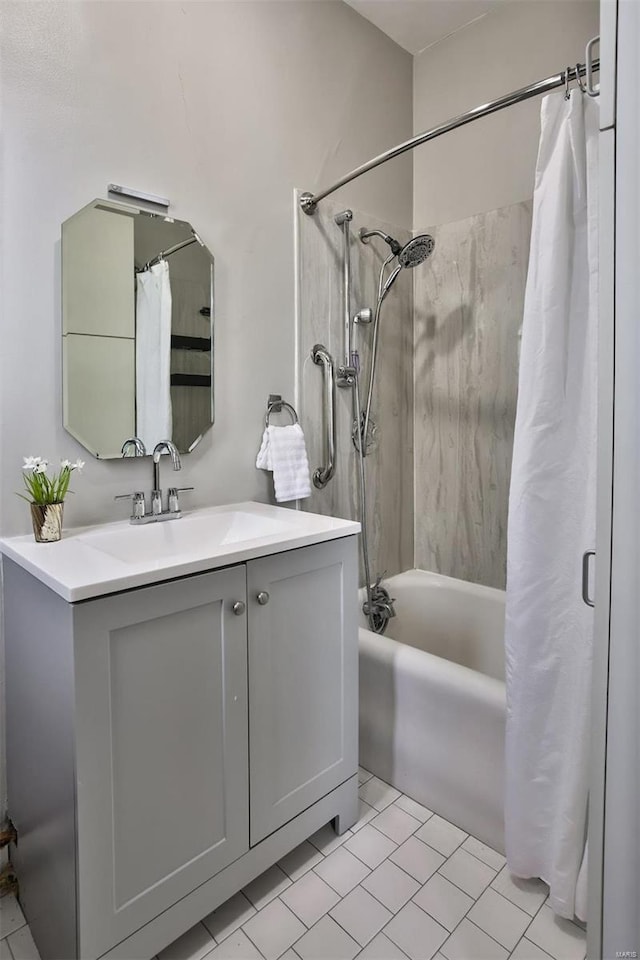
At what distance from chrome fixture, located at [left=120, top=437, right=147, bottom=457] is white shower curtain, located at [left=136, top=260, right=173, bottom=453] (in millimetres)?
14

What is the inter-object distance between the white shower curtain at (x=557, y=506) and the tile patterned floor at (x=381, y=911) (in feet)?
0.41

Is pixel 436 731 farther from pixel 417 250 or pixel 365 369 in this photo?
pixel 417 250

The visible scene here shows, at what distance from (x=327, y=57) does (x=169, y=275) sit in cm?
121

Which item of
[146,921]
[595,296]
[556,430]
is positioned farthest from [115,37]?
[146,921]

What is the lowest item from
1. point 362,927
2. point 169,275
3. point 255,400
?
point 362,927

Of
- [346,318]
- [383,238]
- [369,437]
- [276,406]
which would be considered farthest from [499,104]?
[369,437]

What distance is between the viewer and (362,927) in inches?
51.2

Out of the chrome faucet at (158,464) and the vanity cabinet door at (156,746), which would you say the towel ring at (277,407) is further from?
the vanity cabinet door at (156,746)

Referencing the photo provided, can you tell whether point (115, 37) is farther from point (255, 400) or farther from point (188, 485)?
point (188, 485)

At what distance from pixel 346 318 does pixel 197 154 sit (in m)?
0.77

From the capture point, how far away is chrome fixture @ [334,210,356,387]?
7.07 ft

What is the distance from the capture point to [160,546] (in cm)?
152

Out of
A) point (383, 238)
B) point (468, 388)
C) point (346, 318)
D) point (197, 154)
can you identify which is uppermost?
point (197, 154)

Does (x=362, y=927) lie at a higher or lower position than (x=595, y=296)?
lower
